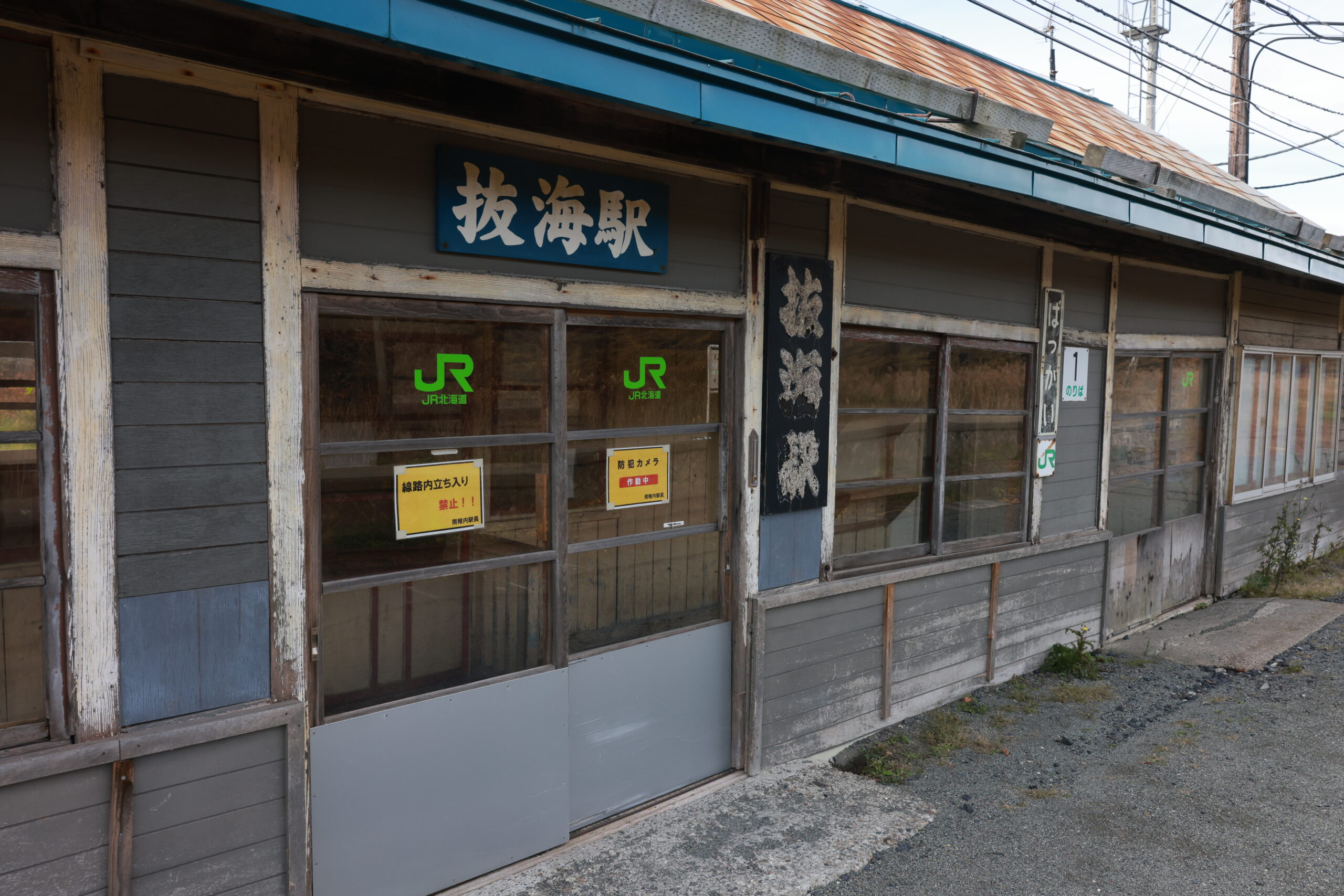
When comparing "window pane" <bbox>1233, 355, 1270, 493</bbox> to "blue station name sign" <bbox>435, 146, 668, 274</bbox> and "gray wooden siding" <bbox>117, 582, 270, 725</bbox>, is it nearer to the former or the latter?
"blue station name sign" <bbox>435, 146, 668, 274</bbox>

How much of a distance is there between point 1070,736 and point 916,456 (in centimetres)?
188

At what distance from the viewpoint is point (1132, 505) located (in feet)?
23.7

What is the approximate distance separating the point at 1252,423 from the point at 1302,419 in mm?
→ 1661

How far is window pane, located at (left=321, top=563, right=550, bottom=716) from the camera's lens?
3.14 metres

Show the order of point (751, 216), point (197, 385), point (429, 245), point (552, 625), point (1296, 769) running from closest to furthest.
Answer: point (197, 385), point (429, 245), point (552, 625), point (751, 216), point (1296, 769)

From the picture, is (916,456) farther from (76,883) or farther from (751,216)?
(76,883)

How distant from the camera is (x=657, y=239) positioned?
12.5 ft

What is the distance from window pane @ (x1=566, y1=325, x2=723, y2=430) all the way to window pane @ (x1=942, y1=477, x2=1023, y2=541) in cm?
216

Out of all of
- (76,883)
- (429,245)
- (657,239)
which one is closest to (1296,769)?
(657,239)

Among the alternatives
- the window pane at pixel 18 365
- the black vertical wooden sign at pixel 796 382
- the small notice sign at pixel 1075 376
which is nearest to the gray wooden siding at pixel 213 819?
the window pane at pixel 18 365

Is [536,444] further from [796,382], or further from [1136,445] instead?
[1136,445]

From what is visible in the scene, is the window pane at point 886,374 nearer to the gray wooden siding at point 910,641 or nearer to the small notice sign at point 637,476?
the gray wooden siding at point 910,641

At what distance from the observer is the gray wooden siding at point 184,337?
8.38ft

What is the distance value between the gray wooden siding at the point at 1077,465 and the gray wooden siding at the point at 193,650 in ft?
17.1
